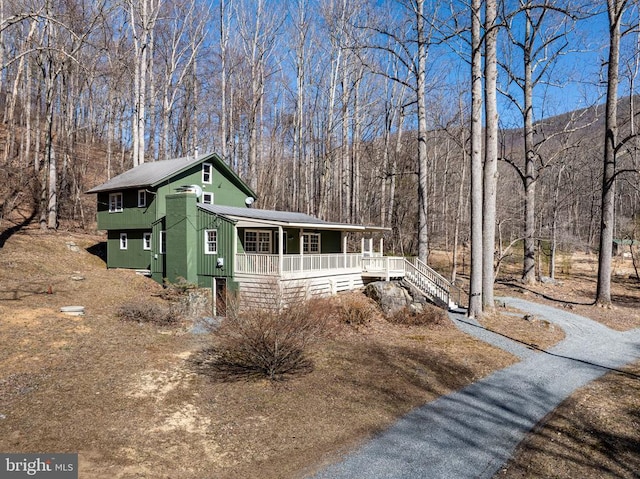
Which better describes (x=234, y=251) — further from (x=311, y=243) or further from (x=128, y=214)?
(x=128, y=214)

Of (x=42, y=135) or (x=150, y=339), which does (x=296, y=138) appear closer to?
(x=42, y=135)

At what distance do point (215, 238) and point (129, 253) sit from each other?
6.96 metres

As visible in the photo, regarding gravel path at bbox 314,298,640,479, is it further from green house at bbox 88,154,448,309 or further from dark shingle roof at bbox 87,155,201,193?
dark shingle roof at bbox 87,155,201,193

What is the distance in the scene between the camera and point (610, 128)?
17.6 metres

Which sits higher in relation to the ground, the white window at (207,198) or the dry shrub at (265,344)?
the white window at (207,198)

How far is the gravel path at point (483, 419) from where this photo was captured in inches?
216

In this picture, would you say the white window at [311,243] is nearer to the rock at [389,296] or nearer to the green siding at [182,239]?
the rock at [389,296]

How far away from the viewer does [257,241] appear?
18.2 meters

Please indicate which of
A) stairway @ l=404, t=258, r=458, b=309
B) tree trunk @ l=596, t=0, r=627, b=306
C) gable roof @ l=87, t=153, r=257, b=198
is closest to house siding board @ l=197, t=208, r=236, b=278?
gable roof @ l=87, t=153, r=257, b=198

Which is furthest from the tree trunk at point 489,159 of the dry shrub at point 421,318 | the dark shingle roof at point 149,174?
the dark shingle roof at point 149,174

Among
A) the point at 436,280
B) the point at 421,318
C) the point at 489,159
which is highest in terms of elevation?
the point at 489,159

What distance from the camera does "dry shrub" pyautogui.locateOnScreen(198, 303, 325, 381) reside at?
8.50 metres

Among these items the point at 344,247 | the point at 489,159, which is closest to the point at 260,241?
the point at 344,247

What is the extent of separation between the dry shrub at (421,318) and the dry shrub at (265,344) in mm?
5629
